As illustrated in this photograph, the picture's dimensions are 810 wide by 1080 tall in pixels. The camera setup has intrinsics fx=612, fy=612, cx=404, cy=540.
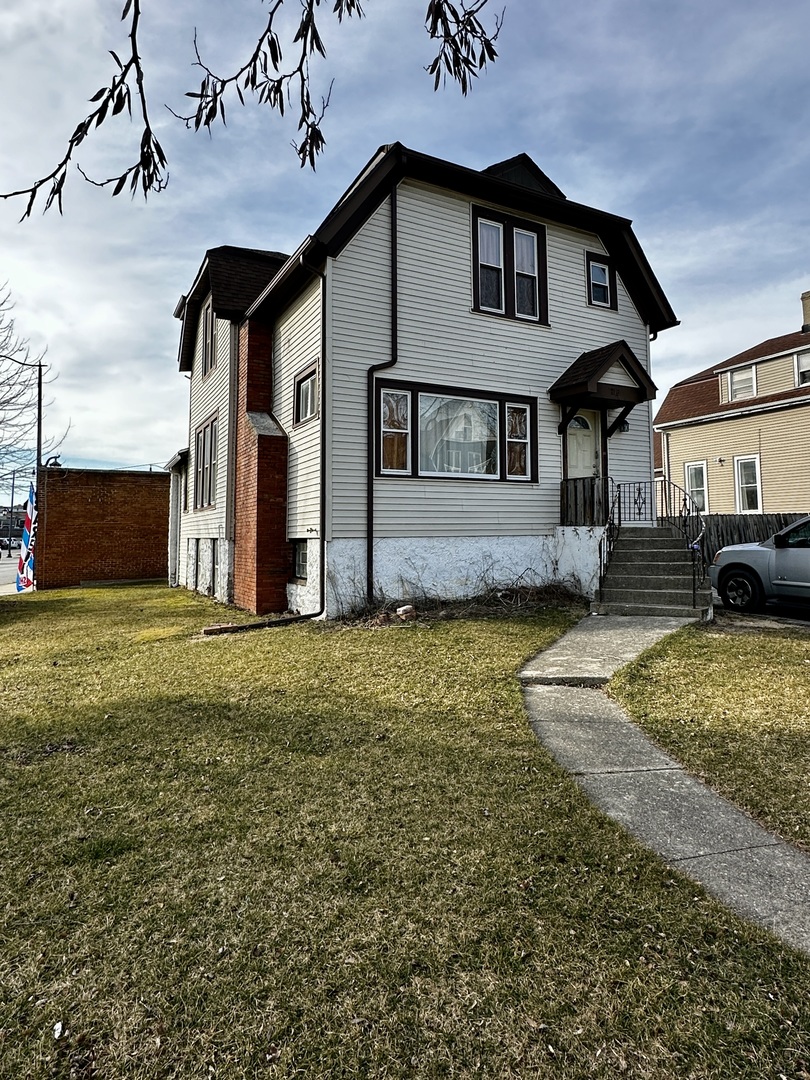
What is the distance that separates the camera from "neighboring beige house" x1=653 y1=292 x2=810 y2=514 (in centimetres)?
2062

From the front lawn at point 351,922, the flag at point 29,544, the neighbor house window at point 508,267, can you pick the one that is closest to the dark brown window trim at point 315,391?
the neighbor house window at point 508,267

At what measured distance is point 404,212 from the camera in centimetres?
1112

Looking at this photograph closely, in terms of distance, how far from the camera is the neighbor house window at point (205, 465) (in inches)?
613

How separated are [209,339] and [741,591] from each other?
14063mm

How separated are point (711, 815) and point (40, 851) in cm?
344

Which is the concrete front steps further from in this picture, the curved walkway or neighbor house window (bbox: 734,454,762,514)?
neighbor house window (bbox: 734,454,762,514)

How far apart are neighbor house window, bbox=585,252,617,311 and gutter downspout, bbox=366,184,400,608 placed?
4917 millimetres

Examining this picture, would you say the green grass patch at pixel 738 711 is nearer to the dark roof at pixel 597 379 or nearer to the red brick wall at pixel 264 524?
the dark roof at pixel 597 379

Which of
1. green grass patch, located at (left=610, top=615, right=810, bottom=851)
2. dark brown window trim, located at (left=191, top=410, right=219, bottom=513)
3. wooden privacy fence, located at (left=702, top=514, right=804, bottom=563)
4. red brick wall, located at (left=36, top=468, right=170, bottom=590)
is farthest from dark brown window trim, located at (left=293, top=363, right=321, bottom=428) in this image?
red brick wall, located at (left=36, top=468, right=170, bottom=590)

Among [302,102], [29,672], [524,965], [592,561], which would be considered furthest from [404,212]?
[524,965]

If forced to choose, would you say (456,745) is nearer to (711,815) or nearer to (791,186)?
(711,815)

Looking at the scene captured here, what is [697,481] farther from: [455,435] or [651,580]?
[455,435]

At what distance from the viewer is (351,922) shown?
7.88 feet

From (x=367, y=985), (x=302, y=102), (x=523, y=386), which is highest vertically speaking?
(x=523, y=386)
